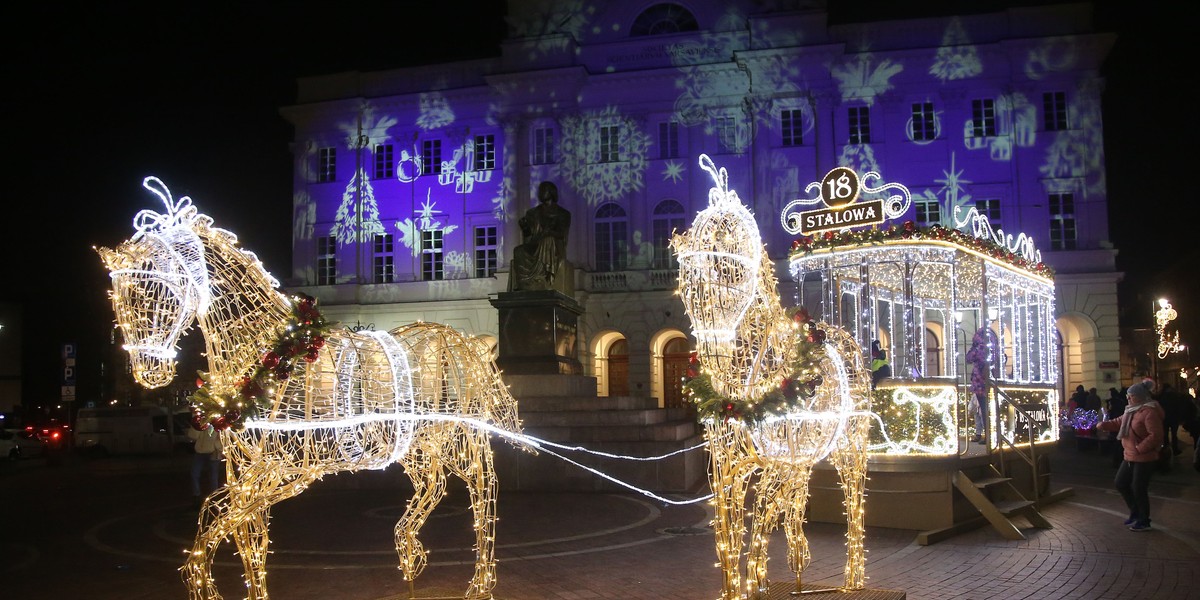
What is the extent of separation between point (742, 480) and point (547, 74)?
2963 centimetres

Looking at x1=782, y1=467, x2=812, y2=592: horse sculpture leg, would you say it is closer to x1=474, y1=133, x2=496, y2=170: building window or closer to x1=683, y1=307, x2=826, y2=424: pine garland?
x1=683, y1=307, x2=826, y2=424: pine garland

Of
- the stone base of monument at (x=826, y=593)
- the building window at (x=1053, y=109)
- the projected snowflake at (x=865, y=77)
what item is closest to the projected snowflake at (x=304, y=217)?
the projected snowflake at (x=865, y=77)

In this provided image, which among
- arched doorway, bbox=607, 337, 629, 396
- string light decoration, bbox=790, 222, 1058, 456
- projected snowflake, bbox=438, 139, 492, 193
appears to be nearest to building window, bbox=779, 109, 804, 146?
arched doorway, bbox=607, 337, 629, 396

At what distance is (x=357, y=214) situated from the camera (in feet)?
123

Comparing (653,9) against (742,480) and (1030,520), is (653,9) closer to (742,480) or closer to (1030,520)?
(1030,520)

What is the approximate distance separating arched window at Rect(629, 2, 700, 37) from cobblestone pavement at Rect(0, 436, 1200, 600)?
952 inches

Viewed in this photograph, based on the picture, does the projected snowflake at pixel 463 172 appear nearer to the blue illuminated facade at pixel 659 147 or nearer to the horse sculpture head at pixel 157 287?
the blue illuminated facade at pixel 659 147

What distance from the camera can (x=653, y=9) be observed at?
116ft

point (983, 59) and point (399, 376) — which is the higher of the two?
point (983, 59)

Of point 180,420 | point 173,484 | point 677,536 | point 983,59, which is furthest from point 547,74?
point 677,536

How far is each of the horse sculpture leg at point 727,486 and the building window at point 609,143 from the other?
94.1ft

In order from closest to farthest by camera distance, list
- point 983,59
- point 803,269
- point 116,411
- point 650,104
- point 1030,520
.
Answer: point 1030,520
point 803,269
point 116,411
point 983,59
point 650,104

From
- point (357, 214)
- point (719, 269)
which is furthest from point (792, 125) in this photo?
point (719, 269)

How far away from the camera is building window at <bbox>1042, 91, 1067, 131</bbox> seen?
32.2 m
